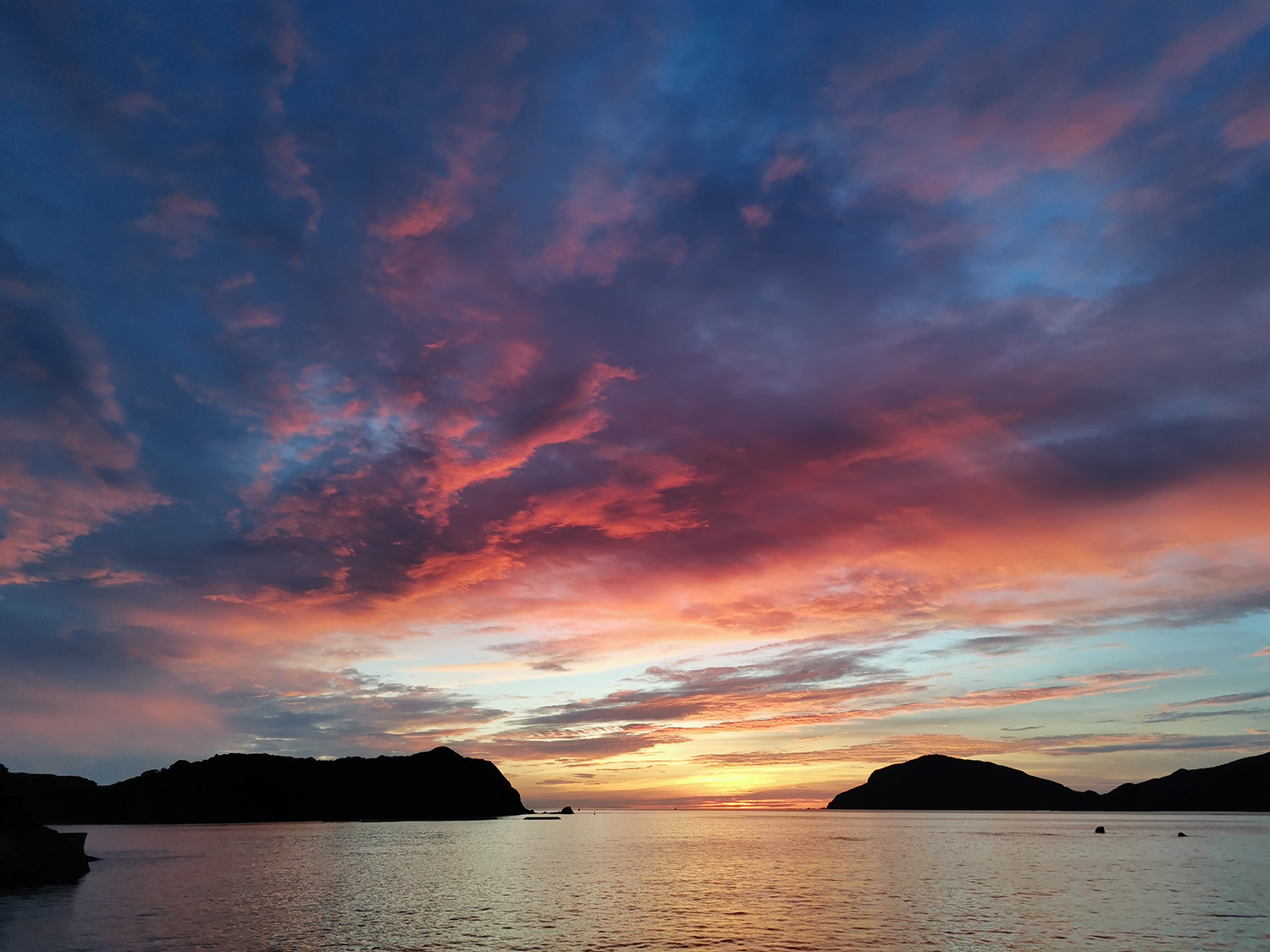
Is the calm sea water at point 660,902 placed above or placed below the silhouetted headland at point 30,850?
below

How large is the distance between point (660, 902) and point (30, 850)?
225 ft

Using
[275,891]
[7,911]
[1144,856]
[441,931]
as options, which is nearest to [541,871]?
[275,891]

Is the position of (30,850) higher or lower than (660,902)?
higher

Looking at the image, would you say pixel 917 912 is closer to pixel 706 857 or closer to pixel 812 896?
pixel 812 896

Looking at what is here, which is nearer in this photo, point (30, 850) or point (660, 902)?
point (660, 902)

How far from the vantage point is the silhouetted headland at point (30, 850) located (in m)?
79.9

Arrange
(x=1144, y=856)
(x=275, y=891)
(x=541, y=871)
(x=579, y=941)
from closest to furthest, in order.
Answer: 1. (x=579, y=941)
2. (x=275, y=891)
3. (x=541, y=871)
4. (x=1144, y=856)

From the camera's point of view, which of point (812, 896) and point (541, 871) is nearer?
point (812, 896)

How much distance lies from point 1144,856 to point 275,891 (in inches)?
5215

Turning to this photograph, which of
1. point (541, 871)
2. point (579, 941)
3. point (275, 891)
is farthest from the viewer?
point (541, 871)

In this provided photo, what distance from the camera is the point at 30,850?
82688mm

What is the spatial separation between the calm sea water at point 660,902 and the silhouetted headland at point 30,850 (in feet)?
13.4

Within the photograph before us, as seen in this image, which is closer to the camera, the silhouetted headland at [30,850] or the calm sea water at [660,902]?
the calm sea water at [660,902]

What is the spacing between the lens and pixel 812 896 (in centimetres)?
7425
